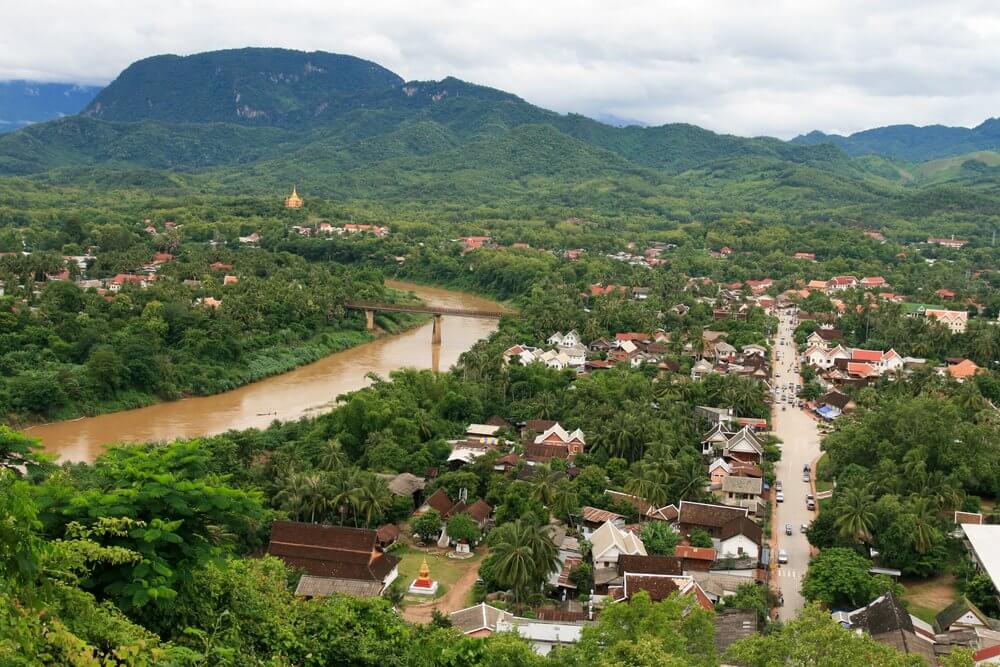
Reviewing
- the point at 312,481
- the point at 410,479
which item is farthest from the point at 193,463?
the point at 410,479

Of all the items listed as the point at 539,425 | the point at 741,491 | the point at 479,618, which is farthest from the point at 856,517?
the point at 539,425

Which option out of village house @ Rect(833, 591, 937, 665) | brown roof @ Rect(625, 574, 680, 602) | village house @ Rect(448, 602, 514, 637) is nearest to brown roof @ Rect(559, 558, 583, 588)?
brown roof @ Rect(625, 574, 680, 602)

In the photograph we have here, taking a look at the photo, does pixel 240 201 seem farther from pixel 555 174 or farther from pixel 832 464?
pixel 832 464

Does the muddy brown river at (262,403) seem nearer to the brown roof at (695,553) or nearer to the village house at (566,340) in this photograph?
the village house at (566,340)

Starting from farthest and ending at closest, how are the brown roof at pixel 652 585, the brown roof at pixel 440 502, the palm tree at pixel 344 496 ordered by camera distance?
the brown roof at pixel 440 502 → the palm tree at pixel 344 496 → the brown roof at pixel 652 585

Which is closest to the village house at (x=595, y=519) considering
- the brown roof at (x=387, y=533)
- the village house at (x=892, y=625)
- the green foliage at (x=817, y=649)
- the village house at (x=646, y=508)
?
the village house at (x=646, y=508)

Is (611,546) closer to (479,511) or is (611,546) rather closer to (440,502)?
(479,511)

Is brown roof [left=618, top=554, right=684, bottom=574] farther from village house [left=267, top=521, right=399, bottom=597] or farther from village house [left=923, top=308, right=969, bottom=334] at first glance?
village house [left=923, top=308, right=969, bottom=334]
